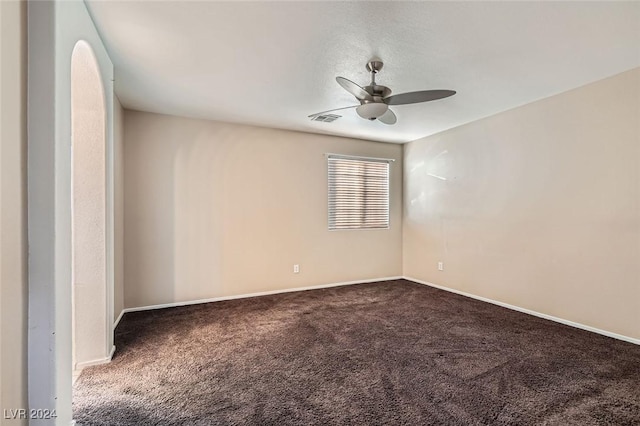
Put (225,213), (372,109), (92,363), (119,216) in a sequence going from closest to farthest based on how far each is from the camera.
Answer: (92,363) → (372,109) → (119,216) → (225,213)

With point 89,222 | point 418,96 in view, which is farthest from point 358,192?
point 89,222

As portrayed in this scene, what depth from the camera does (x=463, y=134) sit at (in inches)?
171

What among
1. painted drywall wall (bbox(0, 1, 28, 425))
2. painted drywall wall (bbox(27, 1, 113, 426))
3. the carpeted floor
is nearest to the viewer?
painted drywall wall (bbox(0, 1, 28, 425))

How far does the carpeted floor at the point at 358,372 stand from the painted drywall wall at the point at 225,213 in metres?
0.64

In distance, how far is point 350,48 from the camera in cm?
230

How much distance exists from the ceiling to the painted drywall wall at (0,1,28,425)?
87 cm

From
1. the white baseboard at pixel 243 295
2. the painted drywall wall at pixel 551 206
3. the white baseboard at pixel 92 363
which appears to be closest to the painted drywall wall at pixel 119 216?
the white baseboard at pixel 243 295

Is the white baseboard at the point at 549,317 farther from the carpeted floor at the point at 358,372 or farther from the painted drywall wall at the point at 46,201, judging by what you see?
the painted drywall wall at the point at 46,201

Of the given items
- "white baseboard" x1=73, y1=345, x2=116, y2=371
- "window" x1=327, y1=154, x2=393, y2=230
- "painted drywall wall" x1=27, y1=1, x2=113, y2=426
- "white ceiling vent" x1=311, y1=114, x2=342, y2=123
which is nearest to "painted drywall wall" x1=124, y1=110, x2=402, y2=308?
"window" x1=327, y1=154, x2=393, y2=230

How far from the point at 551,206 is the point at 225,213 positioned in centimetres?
390

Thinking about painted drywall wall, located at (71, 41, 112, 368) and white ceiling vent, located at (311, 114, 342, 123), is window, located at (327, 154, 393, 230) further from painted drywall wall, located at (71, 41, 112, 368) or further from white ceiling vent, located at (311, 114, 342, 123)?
painted drywall wall, located at (71, 41, 112, 368)

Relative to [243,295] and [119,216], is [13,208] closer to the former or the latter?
[119,216]

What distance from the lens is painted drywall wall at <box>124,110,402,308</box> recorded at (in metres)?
3.76

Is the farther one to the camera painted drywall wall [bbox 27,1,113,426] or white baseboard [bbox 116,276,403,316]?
white baseboard [bbox 116,276,403,316]
